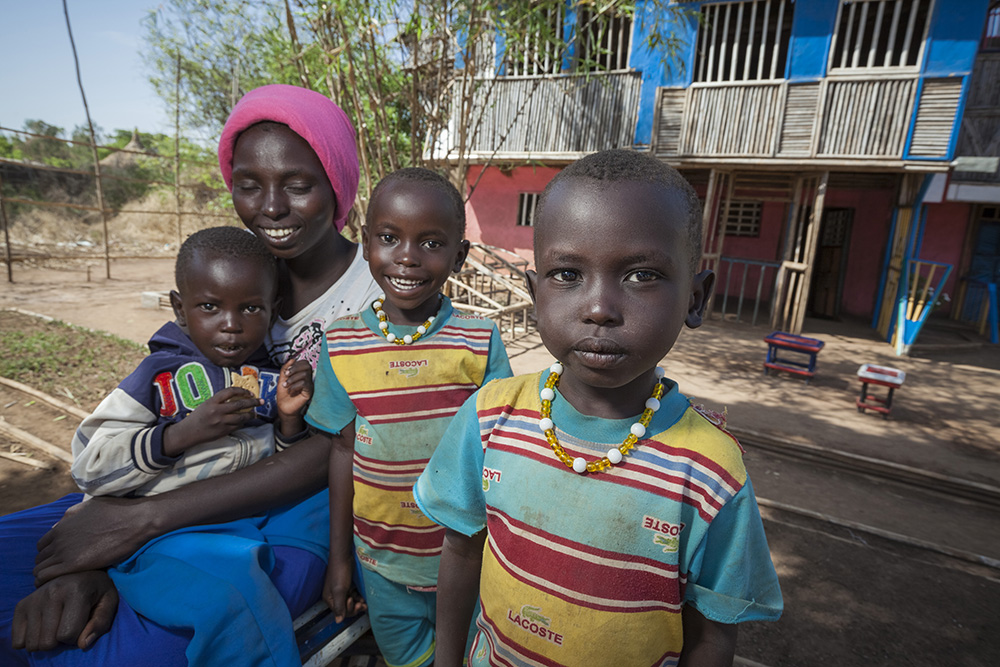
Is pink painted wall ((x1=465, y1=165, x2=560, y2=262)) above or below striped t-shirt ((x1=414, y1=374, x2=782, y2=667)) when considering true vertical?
above

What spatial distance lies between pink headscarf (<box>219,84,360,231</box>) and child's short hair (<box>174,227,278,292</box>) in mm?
341

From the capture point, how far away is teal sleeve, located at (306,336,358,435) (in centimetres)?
158

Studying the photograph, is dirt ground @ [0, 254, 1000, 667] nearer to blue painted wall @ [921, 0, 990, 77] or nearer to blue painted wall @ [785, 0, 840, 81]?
blue painted wall @ [921, 0, 990, 77]

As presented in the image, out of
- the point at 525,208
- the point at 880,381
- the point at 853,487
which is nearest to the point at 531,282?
the point at 853,487

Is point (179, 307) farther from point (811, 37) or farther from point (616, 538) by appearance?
point (811, 37)

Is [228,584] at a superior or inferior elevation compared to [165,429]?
inferior

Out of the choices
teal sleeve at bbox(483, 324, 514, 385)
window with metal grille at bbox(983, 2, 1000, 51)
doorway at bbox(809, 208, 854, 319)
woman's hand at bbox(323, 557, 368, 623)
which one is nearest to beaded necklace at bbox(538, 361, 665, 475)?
teal sleeve at bbox(483, 324, 514, 385)

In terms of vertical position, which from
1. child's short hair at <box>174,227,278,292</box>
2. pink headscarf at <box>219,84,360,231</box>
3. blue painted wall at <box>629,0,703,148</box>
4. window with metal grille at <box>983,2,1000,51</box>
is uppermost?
window with metal grille at <box>983,2,1000,51</box>

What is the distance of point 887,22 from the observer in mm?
9602

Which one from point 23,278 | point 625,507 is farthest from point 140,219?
point 625,507

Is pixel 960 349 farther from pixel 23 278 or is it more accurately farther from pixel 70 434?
pixel 23 278

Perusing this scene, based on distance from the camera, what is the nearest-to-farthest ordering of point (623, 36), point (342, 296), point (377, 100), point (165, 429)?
point (165, 429), point (342, 296), point (377, 100), point (623, 36)

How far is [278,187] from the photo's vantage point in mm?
1723

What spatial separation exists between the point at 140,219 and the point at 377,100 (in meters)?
19.5
